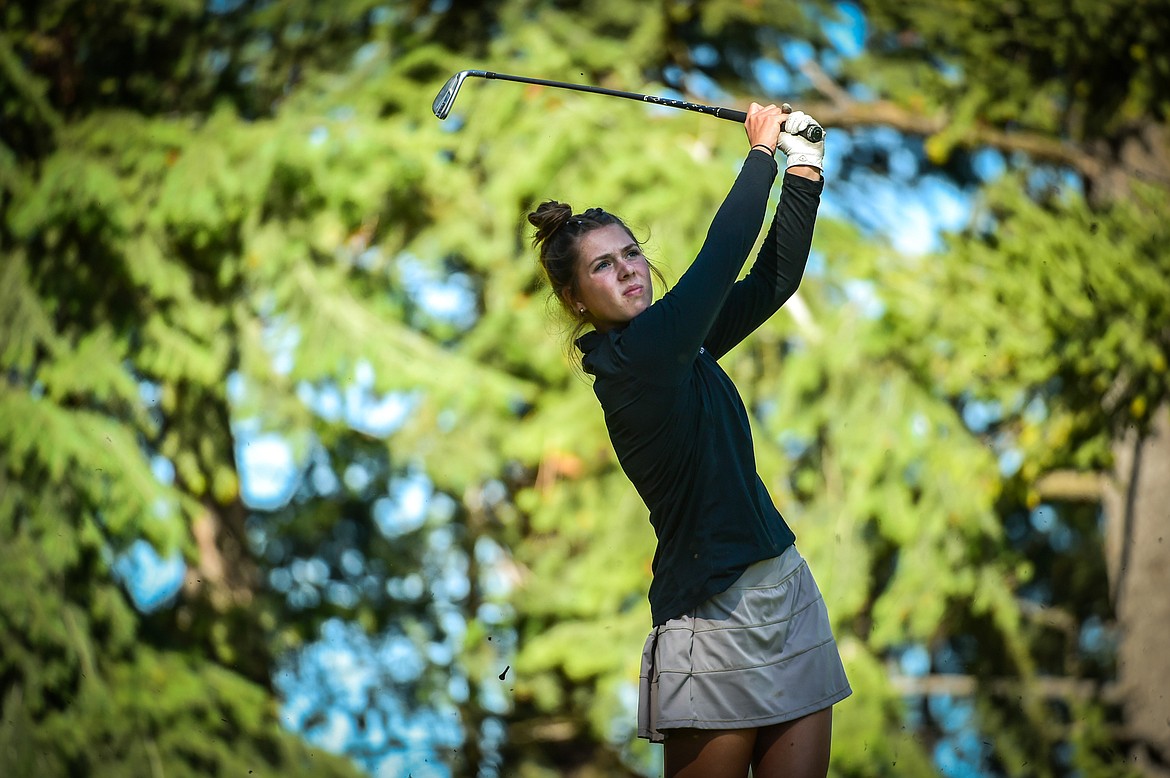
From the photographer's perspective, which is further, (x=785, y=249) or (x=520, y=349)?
(x=520, y=349)

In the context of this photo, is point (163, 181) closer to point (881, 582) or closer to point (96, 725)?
point (96, 725)

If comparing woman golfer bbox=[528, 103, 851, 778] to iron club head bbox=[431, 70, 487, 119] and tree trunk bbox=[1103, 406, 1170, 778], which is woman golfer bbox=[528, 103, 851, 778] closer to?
iron club head bbox=[431, 70, 487, 119]

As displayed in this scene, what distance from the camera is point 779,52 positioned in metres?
6.57

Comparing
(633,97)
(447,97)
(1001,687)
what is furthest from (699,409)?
(1001,687)

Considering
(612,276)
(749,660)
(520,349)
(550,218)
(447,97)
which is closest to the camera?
(749,660)

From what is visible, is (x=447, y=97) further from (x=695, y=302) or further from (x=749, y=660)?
(x=749, y=660)

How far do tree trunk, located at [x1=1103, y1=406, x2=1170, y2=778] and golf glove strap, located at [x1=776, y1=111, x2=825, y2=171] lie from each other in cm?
421

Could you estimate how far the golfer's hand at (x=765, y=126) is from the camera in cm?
208

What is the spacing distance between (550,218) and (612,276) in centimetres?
21

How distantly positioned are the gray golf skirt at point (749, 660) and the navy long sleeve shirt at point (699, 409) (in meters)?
0.04

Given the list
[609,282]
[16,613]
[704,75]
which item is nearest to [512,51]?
[704,75]

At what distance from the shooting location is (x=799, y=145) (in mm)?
2123

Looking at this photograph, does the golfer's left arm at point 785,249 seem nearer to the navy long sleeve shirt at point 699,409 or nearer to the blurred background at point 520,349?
the navy long sleeve shirt at point 699,409

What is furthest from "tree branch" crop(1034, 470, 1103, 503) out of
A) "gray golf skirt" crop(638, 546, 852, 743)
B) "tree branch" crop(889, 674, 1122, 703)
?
"gray golf skirt" crop(638, 546, 852, 743)
